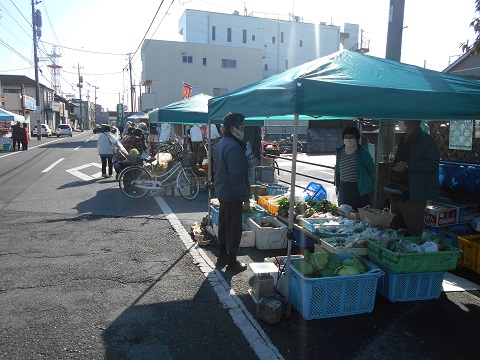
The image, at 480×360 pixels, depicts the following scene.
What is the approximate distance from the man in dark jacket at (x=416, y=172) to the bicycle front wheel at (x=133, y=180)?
6.73 meters

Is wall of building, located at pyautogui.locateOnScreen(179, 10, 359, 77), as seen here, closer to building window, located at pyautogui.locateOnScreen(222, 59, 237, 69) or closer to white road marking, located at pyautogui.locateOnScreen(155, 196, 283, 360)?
building window, located at pyautogui.locateOnScreen(222, 59, 237, 69)

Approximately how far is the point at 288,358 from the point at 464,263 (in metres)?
3.26

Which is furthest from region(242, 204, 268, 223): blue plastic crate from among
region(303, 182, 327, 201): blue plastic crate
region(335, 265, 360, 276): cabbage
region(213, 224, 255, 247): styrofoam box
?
region(335, 265, 360, 276): cabbage

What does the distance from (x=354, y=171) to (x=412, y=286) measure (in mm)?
2024

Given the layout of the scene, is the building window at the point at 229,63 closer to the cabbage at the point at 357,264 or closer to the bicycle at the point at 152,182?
the bicycle at the point at 152,182

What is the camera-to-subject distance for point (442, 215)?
5.45 m

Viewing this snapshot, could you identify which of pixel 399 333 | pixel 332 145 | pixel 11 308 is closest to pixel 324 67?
pixel 399 333

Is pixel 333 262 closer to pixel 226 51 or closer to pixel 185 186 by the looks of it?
pixel 185 186

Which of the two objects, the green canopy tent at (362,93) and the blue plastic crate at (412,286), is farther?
the blue plastic crate at (412,286)

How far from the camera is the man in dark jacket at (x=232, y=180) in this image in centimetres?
457

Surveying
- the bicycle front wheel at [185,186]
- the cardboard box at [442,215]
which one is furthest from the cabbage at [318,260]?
the bicycle front wheel at [185,186]

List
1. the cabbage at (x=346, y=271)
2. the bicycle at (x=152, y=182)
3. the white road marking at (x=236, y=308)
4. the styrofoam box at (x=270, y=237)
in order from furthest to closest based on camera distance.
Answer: the bicycle at (x=152, y=182) < the styrofoam box at (x=270, y=237) < the cabbage at (x=346, y=271) < the white road marking at (x=236, y=308)

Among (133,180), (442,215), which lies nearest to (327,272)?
(442,215)

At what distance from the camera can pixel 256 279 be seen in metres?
4.07
